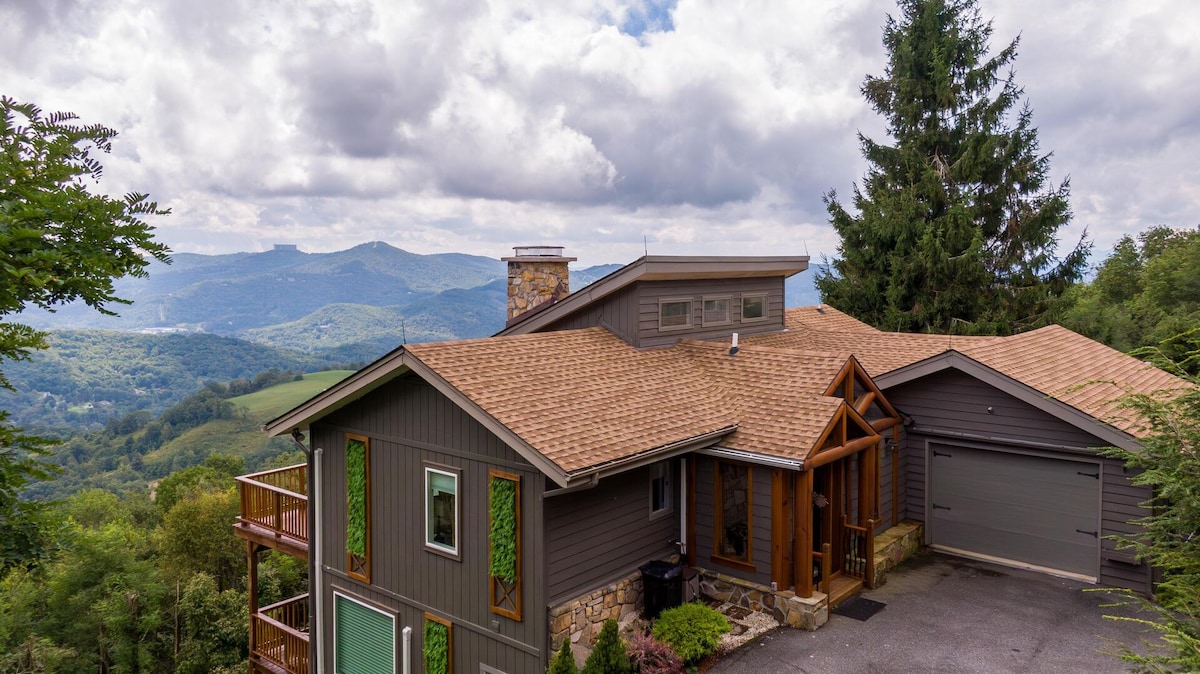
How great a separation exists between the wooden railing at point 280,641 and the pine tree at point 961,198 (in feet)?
70.1

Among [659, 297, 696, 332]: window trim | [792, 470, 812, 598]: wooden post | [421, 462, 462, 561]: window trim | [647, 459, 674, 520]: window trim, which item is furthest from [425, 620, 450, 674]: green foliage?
[659, 297, 696, 332]: window trim

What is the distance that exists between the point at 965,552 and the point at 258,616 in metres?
12.7

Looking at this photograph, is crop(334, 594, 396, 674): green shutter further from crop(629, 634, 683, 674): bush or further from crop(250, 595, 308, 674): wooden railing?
crop(629, 634, 683, 674): bush

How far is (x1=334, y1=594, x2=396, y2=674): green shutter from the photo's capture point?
10.6m

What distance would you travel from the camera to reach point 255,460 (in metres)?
77.1

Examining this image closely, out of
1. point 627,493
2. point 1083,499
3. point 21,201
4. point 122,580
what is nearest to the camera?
point 21,201

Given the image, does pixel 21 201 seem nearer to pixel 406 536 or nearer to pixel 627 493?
pixel 406 536

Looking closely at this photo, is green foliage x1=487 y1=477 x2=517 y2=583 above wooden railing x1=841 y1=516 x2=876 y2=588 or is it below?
above

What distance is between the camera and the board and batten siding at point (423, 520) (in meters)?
8.64

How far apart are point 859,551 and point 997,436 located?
10.2 feet

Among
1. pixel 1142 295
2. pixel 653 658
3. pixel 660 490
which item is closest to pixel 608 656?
pixel 653 658

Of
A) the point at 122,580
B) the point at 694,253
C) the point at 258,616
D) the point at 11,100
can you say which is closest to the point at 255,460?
the point at 122,580

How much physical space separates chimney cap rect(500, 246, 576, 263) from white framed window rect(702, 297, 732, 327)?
3740 millimetres

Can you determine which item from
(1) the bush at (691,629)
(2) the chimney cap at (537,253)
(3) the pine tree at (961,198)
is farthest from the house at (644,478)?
(3) the pine tree at (961,198)
